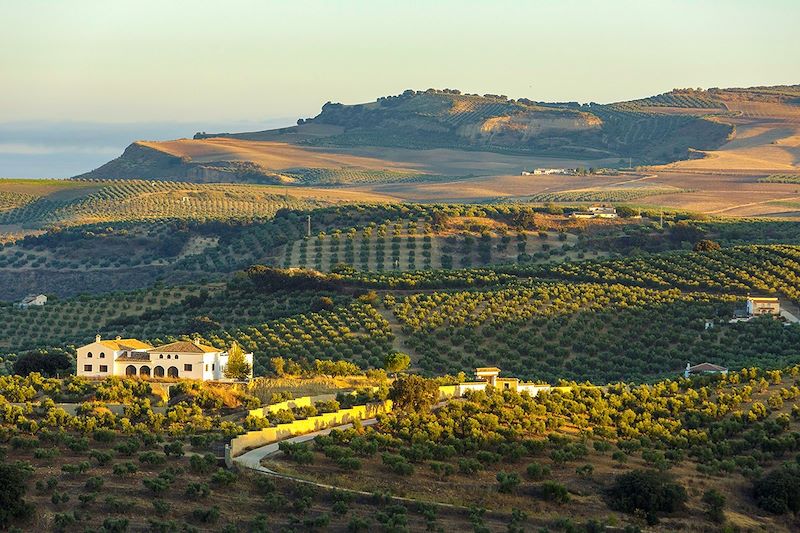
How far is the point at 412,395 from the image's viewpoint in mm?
59312

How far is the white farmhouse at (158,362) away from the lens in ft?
225

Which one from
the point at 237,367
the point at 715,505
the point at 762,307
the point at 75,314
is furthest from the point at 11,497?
the point at 75,314

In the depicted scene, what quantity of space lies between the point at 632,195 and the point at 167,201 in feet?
158

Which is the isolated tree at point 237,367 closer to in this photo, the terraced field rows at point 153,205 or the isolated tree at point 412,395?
the isolated tree at point 412,395

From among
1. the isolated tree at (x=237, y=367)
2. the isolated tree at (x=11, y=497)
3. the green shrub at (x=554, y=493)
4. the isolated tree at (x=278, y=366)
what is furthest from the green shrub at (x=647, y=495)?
the isolated tree at (x=278, y=366)

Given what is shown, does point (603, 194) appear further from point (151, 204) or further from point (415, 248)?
point (415, 248)

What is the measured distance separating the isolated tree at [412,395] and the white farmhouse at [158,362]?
10.9 m

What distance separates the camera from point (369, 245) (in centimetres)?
12531

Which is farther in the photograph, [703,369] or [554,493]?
[703,369]

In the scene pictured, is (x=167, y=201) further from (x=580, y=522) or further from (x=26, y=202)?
(x=580, y=522)

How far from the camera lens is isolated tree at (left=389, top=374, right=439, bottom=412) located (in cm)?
5919

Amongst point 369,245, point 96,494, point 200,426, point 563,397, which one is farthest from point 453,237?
point 96,494

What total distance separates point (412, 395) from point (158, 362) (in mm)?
13722

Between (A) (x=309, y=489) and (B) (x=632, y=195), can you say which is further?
(B) (x=632, y=195)
